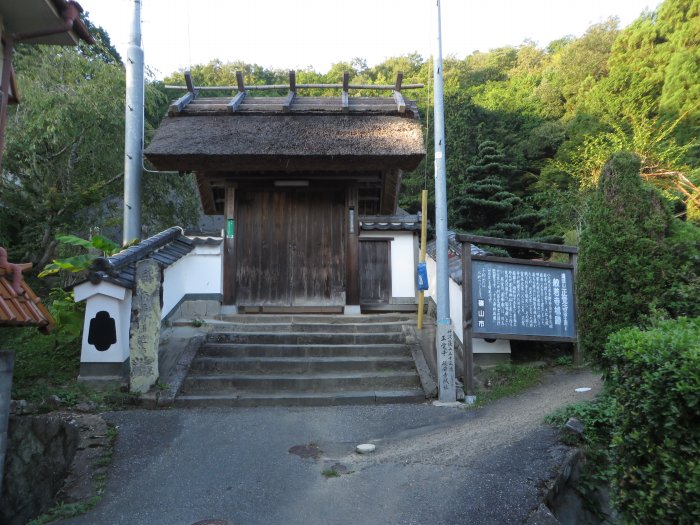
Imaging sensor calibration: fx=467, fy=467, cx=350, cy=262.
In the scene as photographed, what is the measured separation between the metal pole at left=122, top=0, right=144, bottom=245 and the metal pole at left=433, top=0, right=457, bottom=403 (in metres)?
6.24

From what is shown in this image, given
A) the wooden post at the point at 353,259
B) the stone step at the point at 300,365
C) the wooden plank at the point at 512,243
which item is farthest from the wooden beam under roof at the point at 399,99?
the stone step at the point at 300,365

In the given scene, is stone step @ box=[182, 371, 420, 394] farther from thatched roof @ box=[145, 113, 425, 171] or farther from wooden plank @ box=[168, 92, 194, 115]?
wooden plank @ box=[168, 92, 194, 115]

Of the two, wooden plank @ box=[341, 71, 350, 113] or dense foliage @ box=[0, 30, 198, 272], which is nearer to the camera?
wooden plank @ box=[341, 71, 350, 113]

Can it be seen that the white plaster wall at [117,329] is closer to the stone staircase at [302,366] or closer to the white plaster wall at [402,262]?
the stone staircase at [302,366]

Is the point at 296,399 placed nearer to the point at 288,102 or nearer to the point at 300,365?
the point at 300,365

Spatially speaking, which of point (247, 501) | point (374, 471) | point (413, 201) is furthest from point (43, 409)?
point (413, 201)

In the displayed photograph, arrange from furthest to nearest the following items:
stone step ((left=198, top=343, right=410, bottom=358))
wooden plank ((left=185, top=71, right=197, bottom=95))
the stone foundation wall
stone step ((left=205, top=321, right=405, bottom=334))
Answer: wooden plank ((left=185, top=71, right=197, bottom=95))
stone step ((left=205, top=321, right=405, bottom=334))
stone step ((left=198, top=343, right=410, bottom=358))
the stone foundation wall

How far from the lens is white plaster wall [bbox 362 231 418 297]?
9398 millimetres

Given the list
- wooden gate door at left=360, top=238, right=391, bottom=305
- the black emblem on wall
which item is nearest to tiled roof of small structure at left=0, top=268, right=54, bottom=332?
the black emblem on wall

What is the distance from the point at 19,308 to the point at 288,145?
492cm

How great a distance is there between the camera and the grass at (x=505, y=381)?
601cm

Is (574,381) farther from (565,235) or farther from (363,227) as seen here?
(565,235)

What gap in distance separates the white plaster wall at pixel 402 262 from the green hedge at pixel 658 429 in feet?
21.4

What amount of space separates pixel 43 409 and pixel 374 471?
3.88 m
